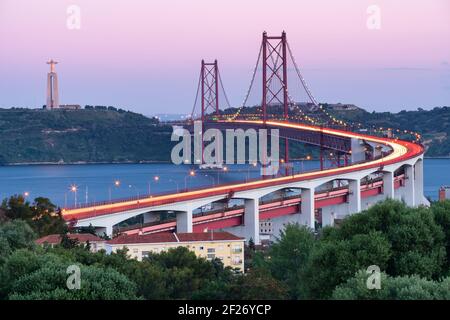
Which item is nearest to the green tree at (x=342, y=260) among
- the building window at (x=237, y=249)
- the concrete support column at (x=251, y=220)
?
the building window at (x=237, y=249)

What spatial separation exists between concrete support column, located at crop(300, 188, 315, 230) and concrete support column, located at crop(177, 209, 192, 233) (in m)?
5.60

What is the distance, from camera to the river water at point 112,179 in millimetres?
59812

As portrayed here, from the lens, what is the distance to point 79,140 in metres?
98.1

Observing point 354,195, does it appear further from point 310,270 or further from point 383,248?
point 383,248

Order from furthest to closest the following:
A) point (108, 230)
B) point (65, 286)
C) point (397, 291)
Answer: point (108, 230)
point (65, 286)
point (397, 291)

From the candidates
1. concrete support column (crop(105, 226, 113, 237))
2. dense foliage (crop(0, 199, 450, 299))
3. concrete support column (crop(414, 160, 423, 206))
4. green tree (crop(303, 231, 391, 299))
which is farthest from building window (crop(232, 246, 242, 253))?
concrete support column (crop(414, 160, 423, 206))

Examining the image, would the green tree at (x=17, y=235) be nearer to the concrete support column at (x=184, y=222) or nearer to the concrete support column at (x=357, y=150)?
the concrete support column at (x=184, y=222)

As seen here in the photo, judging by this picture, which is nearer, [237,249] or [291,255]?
[291,255]

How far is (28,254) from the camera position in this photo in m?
13.2

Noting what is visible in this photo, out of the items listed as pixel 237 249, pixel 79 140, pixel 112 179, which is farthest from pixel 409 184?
pixel 79 140

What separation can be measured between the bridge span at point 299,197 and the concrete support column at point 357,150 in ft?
0.11

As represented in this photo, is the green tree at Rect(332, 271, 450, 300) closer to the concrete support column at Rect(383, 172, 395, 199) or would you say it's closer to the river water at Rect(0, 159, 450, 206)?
the concrete support column at Rect(383, 172, 395, 199)

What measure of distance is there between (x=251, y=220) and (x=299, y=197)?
166 inches
